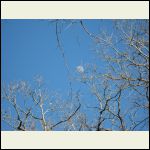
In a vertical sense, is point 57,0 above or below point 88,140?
above

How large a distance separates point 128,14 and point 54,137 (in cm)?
118

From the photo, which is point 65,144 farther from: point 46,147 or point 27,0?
Result: point 27,0

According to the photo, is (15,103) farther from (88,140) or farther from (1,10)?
(88,140)

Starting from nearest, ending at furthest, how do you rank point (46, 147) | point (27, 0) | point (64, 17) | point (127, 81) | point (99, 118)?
Result: 1. point (46, 147)
2. point (27, 0)
3. point (64, 17)
4. point (127, 81)
5. point (99, 118)

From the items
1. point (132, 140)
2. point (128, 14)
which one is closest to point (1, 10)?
point (128, 14)

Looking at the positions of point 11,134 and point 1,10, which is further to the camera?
point 1,10

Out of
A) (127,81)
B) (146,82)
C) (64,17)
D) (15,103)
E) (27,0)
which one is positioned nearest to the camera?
(27,0)

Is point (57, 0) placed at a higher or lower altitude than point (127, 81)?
higher

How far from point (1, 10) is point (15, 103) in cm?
460

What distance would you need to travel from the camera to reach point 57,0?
2107 millimetres

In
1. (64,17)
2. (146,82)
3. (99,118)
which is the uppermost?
(64,17)

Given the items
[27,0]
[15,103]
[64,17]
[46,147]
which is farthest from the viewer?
[15,103]

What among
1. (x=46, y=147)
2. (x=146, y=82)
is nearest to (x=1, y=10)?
(x=46, y=147)

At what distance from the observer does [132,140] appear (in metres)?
1.57
